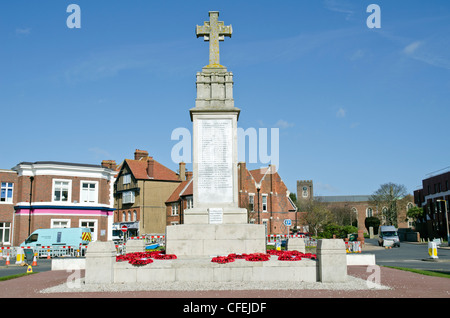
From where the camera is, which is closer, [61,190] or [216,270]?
[216,270]

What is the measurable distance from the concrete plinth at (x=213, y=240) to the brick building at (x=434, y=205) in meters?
57.8

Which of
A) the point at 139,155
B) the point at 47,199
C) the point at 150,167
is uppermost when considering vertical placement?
the point at 139,155

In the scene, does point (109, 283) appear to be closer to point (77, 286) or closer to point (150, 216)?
point (77, 286)

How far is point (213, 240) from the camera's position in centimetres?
1593

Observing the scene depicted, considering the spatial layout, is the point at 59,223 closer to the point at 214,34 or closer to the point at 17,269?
the point at 17,269

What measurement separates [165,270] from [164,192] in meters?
56.7

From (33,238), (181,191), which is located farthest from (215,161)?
(181,191)

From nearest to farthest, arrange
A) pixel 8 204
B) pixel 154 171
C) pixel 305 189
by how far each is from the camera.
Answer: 1. pixel 8 204
2. pixel 154 171
3. pixel 305 189

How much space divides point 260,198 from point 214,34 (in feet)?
160

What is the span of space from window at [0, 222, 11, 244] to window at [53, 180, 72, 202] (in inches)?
203

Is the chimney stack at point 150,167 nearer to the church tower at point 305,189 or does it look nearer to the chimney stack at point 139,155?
the chimney stack at point 139,155

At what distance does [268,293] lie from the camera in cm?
1122

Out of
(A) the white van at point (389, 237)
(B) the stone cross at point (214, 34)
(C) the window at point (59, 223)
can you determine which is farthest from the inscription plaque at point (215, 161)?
(A) the white van at point (389, 237)
